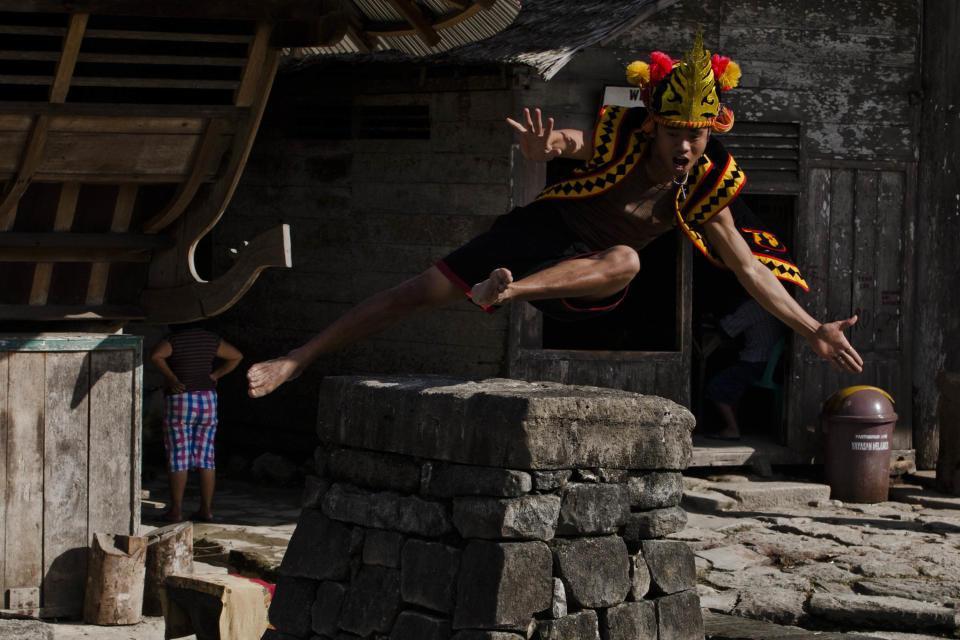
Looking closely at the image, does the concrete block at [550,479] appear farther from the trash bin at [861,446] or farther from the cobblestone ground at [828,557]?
the trash bin at [861,446]

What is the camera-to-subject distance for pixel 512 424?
15.8 ft

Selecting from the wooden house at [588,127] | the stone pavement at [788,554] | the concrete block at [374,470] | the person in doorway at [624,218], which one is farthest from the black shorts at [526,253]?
the wooden house at [588,127]

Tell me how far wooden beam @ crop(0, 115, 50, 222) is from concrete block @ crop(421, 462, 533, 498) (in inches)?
109

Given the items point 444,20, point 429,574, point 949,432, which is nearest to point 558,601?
point 429,574

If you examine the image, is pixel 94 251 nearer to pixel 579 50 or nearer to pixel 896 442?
pixel 579 50

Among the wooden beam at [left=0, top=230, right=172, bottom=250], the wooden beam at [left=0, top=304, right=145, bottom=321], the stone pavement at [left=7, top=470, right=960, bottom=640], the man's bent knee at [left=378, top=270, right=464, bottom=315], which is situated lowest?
the stone pavement at [left=7, top=470, right=960, bottom=640]

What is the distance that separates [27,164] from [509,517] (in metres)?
3.28

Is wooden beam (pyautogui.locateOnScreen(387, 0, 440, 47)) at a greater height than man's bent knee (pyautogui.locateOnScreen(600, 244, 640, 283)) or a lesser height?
greater

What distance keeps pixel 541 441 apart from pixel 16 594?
366 centimetres

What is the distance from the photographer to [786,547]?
8695 mm

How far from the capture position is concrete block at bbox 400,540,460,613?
4887mm

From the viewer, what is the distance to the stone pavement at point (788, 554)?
6.94 m

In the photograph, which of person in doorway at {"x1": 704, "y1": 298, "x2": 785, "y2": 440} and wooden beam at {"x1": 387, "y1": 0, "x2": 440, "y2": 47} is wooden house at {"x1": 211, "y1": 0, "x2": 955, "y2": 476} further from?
wooden beam at {"x1": 387, "y1": 0, "x2": 440, "y2": 47}

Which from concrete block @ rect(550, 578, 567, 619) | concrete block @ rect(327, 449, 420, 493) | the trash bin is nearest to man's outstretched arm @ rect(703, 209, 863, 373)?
concrete block @ rect(550, 578, 567, 619)
